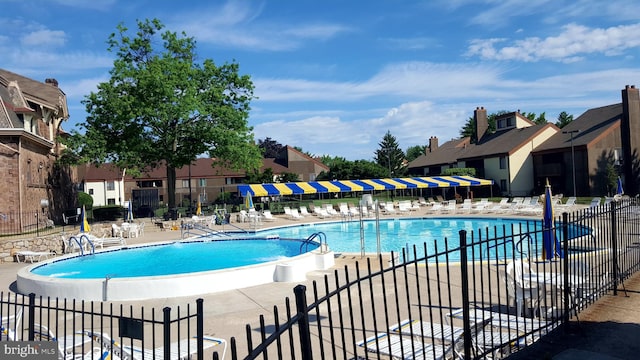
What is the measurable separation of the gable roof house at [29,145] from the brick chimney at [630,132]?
45.7 metres

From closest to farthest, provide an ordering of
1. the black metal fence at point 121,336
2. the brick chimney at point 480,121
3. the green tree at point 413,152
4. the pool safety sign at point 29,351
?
the black metal fence at point 121,336 < the pool safety sign at point 29,351 < the brick chimney at point 480,121 < the green tree at point 413,152

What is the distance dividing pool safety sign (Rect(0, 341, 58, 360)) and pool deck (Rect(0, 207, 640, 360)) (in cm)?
241

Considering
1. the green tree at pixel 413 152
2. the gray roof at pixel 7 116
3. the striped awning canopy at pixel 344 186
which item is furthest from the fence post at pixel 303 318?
the green tree at pixel 413 152

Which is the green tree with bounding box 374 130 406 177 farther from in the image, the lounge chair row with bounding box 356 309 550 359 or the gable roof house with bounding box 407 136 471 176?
the lounge chair row with bounding box 356 309 550 359

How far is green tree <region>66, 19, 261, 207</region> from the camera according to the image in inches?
1153

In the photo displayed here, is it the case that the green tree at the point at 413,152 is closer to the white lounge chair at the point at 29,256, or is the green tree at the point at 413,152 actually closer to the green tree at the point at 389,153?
the green tree at the point at 389,153

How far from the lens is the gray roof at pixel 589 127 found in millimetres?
41250

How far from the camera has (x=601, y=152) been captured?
133 feet

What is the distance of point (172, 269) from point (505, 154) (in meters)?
37.8

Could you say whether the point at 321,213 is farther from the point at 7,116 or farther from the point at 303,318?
the point at 303,318

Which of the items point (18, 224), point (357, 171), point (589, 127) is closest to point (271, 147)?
point (357, 171)

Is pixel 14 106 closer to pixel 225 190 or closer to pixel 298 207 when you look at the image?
pixel 298 207

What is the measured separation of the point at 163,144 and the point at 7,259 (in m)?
14.9

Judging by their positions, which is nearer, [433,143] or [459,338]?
[459,338]
